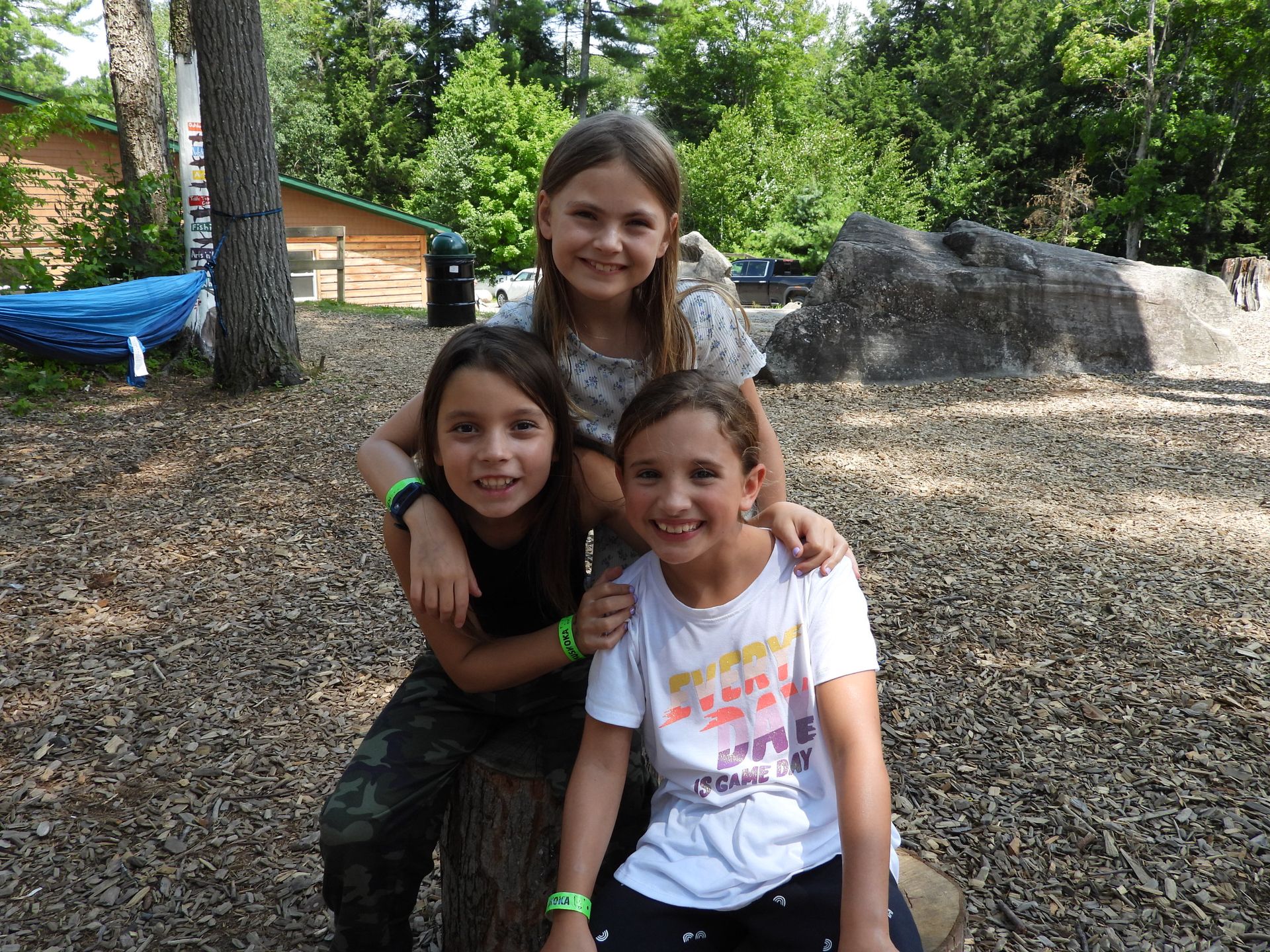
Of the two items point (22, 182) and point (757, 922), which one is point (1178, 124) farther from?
point (757, 922)

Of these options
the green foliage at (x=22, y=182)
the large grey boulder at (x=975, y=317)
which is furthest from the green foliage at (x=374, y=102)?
the large grey boulder at (x=975, y=317)

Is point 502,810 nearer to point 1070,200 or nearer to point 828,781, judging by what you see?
point 828,781

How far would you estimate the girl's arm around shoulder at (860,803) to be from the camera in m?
1.39

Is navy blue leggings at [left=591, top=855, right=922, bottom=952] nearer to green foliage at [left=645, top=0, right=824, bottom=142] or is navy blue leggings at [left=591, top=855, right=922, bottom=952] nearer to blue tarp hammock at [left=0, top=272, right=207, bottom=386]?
blue tarp hammock at [left=0, top=272, right=207, bottom=386]

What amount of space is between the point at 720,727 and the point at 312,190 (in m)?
19.9

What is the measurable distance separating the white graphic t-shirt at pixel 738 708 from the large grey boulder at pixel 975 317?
6329 millimetres

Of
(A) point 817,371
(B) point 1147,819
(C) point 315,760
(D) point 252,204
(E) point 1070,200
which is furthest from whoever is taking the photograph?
(E) point 1070,200

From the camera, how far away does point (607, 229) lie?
6.09 ft

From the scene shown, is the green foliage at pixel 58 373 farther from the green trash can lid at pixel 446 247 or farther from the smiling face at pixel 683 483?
the smiling face at pixel 683 483

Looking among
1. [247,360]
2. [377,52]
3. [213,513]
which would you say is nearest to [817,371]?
[247,360]

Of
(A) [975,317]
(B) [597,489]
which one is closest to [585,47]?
(A) [975,317]

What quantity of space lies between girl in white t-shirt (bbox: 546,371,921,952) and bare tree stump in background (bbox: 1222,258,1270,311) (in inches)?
525

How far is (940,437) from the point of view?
20.4 feet

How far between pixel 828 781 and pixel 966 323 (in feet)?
23.2
